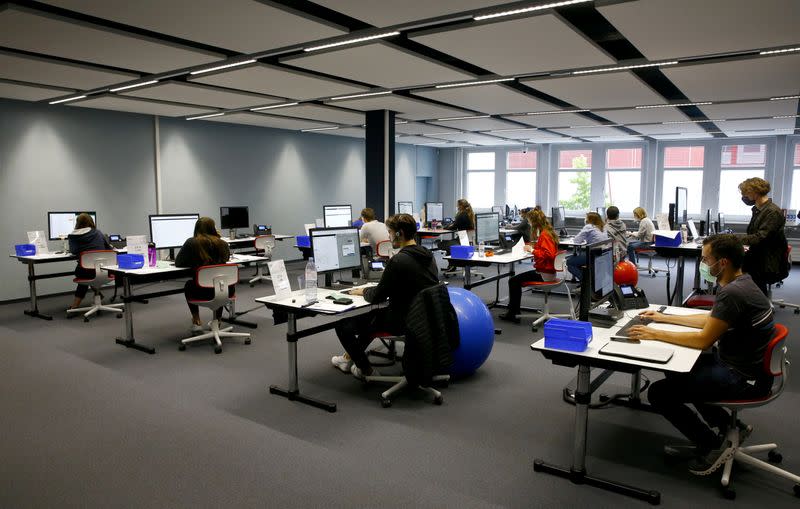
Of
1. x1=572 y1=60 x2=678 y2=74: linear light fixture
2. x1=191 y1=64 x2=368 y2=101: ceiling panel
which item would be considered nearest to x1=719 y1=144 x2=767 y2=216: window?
x1=572 y1=60 x2=678 y2=74: linear light fixture

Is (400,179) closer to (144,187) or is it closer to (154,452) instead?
(144,187)

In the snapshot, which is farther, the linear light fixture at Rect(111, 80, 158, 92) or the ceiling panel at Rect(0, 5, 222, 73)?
the linear light fixture at Rect(111, 80, 158, 92)

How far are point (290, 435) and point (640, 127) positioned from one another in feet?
31.2

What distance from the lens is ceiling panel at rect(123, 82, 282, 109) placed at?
6309 millimetres

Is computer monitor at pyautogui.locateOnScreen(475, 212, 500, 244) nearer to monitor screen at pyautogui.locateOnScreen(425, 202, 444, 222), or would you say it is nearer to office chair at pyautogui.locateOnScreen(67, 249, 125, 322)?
office chair at pyautogui.locateOnScreen(67, 249, 125, 322)

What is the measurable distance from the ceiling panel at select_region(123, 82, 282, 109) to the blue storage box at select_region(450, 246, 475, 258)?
327 cm

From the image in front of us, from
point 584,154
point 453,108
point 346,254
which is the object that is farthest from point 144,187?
point 584,154

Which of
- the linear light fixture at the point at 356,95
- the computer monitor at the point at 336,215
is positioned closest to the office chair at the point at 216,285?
the linear light fixture at the point at 356,95

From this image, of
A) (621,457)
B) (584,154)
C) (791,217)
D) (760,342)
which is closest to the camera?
(760,342)

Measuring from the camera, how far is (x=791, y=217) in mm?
11805

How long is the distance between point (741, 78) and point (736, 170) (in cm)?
817

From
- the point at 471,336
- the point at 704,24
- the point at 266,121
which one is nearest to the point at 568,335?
the point at 471,336

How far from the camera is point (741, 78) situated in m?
5.63

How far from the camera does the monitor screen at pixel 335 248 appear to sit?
427cm
